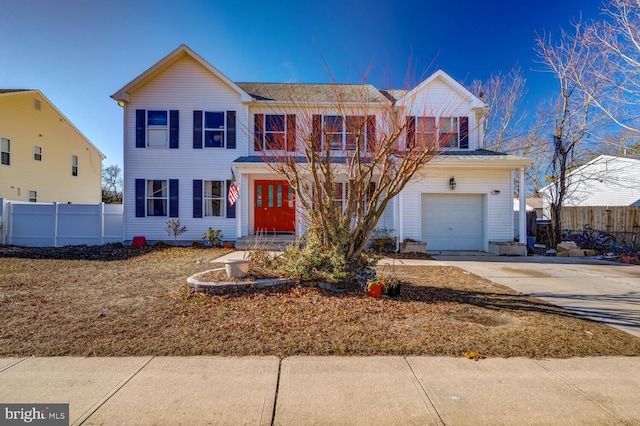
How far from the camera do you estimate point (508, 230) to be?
42.3 ft

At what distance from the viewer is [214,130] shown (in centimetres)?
1363

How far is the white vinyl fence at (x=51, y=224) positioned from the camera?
13.5 meters

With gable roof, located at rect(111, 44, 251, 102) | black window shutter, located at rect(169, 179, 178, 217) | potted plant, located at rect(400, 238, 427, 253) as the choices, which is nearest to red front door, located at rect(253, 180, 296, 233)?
black window shutter, located at rect(169, 179, 178, 217)

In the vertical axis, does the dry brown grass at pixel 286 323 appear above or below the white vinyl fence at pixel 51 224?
below

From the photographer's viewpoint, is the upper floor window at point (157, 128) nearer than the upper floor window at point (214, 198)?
Yes

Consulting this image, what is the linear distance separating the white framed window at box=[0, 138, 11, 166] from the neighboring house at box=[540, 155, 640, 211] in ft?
92.7

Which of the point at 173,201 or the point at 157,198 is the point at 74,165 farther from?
the point at 173,201

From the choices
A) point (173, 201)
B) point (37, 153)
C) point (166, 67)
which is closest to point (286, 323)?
point (173, 201)

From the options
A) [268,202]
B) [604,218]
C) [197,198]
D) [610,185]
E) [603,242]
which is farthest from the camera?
[610,185]

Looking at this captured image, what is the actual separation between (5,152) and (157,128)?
9.88m

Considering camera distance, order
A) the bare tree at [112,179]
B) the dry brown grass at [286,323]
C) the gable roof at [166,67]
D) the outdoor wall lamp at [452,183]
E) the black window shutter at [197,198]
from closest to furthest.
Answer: the dry brown grass at [286,323], the outdoor wall lamp at [452,183], the gable roof at [166,67], the black window shutter at [197,198], the bare tree at [112,179]

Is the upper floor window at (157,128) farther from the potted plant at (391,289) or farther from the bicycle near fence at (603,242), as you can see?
the bicycle near fence at (603,242)

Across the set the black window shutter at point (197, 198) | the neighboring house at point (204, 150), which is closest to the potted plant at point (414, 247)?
the neighboring house at point (204, 150)

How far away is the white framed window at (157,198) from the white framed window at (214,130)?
249 centimetres
